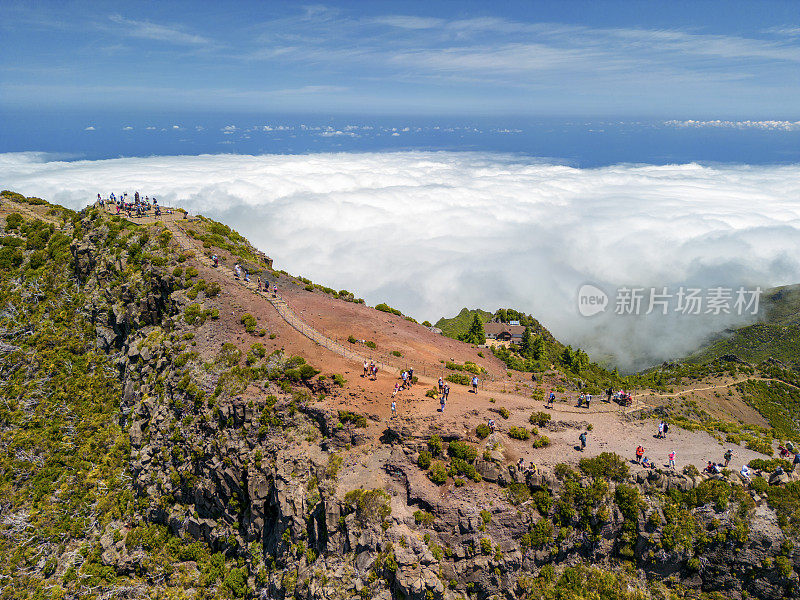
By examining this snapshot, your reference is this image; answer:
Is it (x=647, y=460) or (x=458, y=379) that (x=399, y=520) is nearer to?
(x=458, y=379)

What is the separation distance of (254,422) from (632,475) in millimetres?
27894

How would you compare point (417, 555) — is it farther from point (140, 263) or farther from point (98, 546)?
point (140, 263)

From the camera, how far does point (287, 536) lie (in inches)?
1232

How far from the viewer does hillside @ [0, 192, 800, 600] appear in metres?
28.5

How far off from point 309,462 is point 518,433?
1574 cm

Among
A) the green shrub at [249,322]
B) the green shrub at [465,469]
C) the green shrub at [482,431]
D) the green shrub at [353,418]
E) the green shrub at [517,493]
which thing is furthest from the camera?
the green shrub at [249,322]

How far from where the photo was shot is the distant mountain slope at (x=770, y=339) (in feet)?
343

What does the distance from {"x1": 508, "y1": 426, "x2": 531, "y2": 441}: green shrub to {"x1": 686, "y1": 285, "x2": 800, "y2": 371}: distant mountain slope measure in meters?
90.2

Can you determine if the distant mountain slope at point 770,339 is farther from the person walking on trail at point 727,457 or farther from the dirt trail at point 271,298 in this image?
the dirt trail at point 271,298

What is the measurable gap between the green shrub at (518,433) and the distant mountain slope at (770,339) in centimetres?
9016

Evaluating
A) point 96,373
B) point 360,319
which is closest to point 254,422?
point 360,319

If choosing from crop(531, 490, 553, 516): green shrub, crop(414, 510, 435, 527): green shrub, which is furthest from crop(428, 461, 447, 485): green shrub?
crop(531, 490, 553, 516): green shrub

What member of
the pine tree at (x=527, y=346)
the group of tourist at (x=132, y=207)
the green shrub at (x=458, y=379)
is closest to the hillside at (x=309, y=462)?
the green shrub at (x=458, y=379)

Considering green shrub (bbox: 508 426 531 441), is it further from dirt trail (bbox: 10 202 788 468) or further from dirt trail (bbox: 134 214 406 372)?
dirt trail (bbox: 134 214 406 372)
